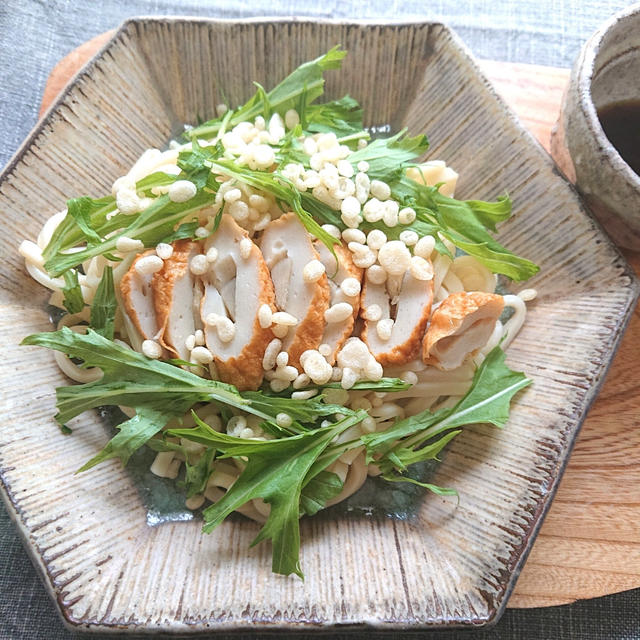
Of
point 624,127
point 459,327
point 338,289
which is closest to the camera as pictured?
point 459,327

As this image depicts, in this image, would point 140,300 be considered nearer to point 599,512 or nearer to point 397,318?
point 397,318

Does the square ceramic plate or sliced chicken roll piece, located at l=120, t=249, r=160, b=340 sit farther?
sliced chicken roll piece, located at l=120, t=249, r=160, b=340

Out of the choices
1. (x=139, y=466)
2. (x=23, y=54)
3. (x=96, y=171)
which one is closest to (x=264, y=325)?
(x=139, y=466)

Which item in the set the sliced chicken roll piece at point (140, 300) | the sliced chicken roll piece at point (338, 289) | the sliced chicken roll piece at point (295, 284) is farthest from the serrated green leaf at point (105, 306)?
the sliced chicken roll piece at point (338, 289)

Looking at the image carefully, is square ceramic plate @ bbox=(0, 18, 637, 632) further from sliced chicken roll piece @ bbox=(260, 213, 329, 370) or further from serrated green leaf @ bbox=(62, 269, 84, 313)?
sliced chicken roll piece @ bbox=(260, 213, 329, 370)

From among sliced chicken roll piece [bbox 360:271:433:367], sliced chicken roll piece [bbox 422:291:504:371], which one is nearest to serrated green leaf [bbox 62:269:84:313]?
sliced chicken roll piece [bbox 360:271:433:367]

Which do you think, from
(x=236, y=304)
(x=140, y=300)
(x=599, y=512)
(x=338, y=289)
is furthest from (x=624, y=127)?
(x=140, y=300)

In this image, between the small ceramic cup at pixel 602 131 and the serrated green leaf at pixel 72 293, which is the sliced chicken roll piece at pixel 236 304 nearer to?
the serrated green leaf at pixel 72 293
